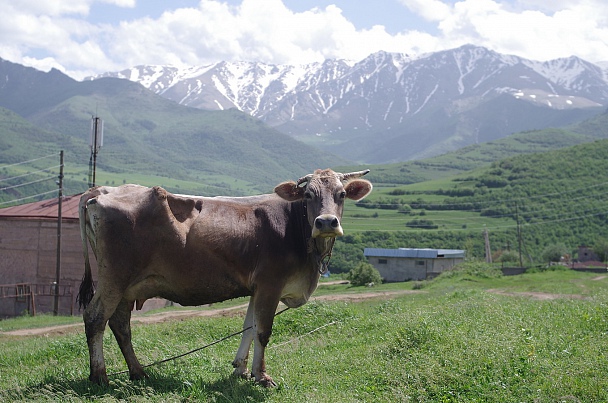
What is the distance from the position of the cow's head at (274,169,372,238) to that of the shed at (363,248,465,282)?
5949 centimetres

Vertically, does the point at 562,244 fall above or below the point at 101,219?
below

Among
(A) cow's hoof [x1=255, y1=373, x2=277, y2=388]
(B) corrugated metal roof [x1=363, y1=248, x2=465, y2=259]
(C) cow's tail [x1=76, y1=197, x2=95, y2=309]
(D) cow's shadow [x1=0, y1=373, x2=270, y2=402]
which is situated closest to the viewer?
(D) cow's shadow [x1=0, y1=373, x2=270, y2=402]

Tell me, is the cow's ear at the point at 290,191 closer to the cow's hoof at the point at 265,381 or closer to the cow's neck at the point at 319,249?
the cow's neck at the point at 319,249

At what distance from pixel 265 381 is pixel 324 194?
248cm

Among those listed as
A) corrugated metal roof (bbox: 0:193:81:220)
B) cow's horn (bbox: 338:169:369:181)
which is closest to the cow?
cow's horn (bbox: 338:169:369:181)

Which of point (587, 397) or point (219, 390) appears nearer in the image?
point (587, 397)

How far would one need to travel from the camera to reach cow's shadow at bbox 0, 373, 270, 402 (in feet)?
26.8

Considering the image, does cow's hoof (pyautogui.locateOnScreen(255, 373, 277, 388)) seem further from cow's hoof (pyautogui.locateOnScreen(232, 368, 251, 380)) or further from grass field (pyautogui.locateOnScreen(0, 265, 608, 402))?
cow's hoof (pyautogui.locateOnScreen(232, 368, 251, 380))

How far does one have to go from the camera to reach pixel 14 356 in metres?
11.9

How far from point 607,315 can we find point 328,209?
19.2ft

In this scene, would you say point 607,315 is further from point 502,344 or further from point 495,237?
point 495,237

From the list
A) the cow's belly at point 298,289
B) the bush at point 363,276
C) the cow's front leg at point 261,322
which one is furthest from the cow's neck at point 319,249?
the bush at point 363,276

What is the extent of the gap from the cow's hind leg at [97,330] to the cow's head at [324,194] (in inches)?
103

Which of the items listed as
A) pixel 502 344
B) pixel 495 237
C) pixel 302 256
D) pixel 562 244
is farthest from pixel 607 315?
pixel 495 237
